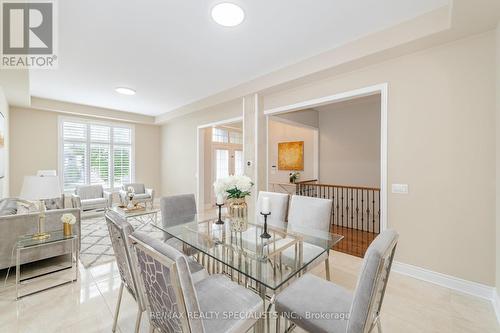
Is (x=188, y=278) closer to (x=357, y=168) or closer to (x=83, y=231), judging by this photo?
(x=83, y=231)

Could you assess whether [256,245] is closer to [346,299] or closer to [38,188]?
[346,299]

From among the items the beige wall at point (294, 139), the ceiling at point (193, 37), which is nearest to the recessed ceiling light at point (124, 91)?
the ceiling at point (193, 37)

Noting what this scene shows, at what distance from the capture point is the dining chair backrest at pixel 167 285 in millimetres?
917

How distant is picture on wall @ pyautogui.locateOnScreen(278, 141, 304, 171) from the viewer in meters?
6.31

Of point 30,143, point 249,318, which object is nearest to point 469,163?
point 249,318

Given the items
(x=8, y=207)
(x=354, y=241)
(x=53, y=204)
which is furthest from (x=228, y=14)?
(x=53, y=204)

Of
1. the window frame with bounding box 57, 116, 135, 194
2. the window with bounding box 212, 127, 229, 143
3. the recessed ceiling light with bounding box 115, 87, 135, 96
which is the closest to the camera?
the recessed ceiling light with bounding box 115, 87, 135, 96

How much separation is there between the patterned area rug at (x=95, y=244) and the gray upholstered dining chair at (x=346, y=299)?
108 inches

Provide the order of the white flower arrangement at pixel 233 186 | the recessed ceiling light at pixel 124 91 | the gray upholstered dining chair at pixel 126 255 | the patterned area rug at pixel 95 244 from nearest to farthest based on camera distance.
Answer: the gray upholstered dining chair at pixel 126 255, the white flower arrangement at pixel 233 186, the patterned area rug at pixel 95 244, the recessed ceiling light at pixel 124 91

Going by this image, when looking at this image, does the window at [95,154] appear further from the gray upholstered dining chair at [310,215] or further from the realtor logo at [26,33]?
the gray upholstered dining chair at [310,215]

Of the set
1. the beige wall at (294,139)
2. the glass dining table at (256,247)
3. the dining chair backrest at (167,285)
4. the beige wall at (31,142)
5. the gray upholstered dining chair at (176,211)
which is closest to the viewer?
the dining chair backrest at (167,285)

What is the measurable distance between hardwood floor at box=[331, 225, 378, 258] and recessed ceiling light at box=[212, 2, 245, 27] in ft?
11.0

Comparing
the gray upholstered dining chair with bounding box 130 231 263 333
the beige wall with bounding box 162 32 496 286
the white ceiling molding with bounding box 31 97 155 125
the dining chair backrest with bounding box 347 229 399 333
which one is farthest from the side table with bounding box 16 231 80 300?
the white ceiling molding with bounding box 31 97 155 125

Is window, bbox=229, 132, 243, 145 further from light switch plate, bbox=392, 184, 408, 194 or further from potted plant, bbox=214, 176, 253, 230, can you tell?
light switch plate, bbox=392, 184, 408, 194
